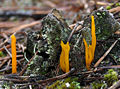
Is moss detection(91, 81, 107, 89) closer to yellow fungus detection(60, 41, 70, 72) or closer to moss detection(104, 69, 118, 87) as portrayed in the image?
moss detection(104, 69, 118, 87)

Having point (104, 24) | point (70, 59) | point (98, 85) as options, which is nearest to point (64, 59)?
point (70, 59)

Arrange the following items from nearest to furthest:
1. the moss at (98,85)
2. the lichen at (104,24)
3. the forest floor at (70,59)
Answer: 1. the moss at (98,85)
2. the forest floor at (70,59)
3. the lichen at (104,24)

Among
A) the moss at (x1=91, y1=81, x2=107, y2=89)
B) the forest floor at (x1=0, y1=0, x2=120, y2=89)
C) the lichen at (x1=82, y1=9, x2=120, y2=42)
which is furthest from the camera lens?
the lichen at (x1=82, y1=9, x2=120, y2=42)

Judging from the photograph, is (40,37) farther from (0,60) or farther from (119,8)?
(119,8)

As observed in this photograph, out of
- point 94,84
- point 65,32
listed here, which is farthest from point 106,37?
point 94,84

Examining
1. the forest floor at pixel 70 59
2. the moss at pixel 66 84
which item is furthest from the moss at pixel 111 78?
the moss at pixel 66 84

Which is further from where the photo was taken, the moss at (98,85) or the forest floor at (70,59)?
the forest floor at (70,59)

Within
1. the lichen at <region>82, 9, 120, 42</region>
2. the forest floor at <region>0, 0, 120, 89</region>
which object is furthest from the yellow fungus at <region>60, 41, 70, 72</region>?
the lichen at <region>82, 9, 120, 42</region>

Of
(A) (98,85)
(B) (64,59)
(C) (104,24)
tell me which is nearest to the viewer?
(A) (98,85)

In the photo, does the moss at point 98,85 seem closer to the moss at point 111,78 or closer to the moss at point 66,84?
the moss at point 111,78


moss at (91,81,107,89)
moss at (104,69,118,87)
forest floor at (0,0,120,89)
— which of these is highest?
forest floor at (0,0,120,89)

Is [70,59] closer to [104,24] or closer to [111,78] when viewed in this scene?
[111,78]
